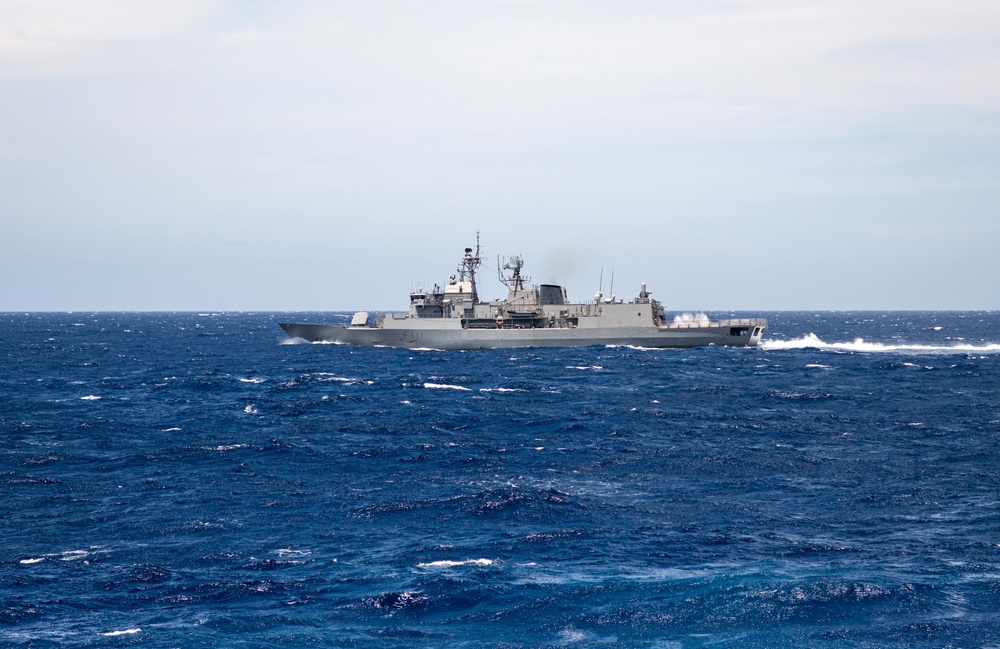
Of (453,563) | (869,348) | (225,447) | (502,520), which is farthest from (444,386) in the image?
(869,348)

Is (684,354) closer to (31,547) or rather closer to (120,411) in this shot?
(120,411)

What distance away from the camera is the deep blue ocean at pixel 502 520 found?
15703mm

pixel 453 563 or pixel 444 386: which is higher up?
pixel 444 386

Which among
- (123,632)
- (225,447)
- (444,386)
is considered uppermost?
(444,386)

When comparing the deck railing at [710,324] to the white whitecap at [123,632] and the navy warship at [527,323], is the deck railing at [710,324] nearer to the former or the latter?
the navy warship at [527,323]

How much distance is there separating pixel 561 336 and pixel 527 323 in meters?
3.39

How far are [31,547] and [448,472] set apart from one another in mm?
12261

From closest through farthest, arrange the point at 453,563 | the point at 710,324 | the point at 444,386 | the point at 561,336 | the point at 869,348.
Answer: the point at 453,563 → the point at 444,386 → the point at 561,336 → the point at 710,324 → the point at 869,348

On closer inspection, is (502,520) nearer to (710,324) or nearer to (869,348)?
(710,324)

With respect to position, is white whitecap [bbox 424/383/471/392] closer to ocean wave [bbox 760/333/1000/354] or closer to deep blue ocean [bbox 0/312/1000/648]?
deep blue ocean [bbox 0/312/1000/648]

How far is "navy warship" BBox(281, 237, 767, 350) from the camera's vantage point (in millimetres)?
77312

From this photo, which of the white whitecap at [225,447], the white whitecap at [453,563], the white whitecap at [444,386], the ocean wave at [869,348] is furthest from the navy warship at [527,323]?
the white whitecap at [453,563]

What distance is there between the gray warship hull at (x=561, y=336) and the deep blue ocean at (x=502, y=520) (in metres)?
28.1

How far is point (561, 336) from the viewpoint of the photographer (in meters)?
78.0
